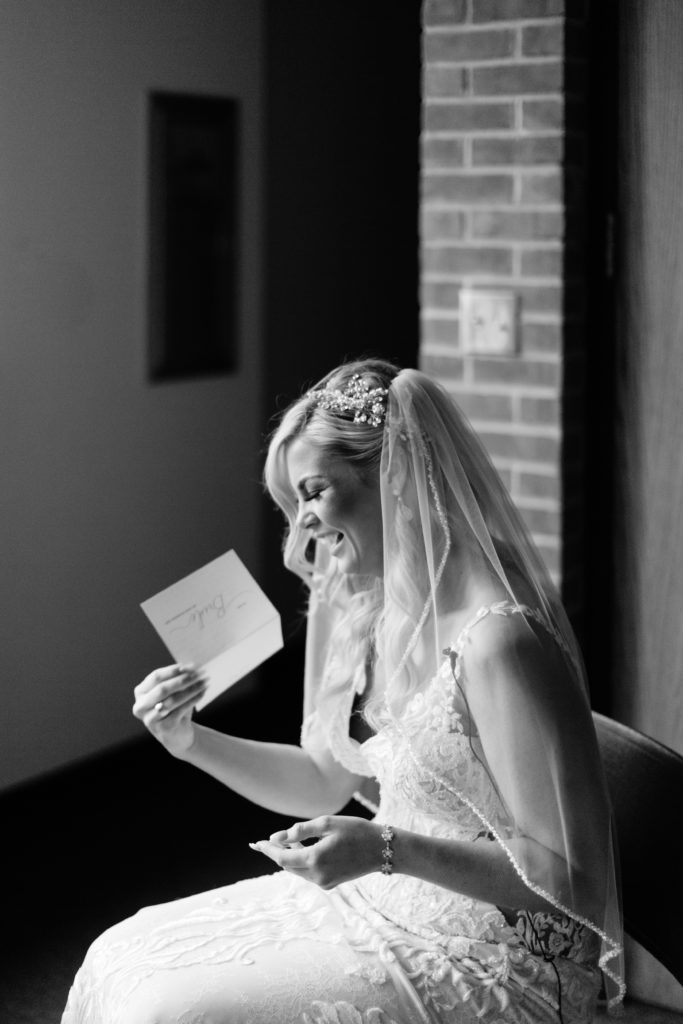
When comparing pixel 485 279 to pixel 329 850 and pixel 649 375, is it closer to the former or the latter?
pixel 649 375

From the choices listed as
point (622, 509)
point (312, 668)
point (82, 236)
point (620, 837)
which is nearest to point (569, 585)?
point (622, 509)

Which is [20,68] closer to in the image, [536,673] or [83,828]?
[83,828]

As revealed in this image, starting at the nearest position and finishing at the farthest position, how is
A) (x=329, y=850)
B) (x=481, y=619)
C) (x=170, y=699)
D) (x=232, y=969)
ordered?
(x=329, y=850) → (x=232, y=969) → (x=481, y=619) → (x=170, y=699)

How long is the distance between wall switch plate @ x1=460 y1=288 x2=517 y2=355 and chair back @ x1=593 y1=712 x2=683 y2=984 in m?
1.31

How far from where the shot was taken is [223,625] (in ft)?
6.88

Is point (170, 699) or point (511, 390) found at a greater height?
point (511, 390)

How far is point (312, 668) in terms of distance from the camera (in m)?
2.42

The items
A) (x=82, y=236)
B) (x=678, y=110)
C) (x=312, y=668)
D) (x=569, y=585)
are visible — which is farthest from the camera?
(x=82, y=236)

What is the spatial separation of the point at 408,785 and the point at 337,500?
44 cm

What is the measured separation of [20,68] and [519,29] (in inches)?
74.6

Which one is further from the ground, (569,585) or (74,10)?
(74,10)

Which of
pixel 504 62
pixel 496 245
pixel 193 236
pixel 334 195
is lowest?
pixel 496 245

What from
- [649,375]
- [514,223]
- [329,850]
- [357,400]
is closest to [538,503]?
[649,375]

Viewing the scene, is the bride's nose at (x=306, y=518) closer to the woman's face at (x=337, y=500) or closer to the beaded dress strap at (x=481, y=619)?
the woman's face at (x=337, y=500)
